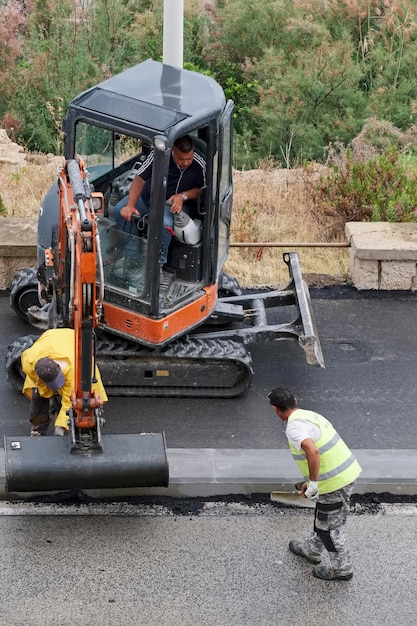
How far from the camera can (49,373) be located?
6879 mm

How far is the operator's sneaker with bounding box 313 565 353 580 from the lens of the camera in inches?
247

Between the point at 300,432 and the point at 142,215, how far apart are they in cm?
258

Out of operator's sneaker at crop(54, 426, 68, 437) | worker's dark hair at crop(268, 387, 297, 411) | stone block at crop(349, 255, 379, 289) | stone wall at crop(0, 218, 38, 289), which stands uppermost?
worker's dark hair at crop(268, 387, 297, 411)

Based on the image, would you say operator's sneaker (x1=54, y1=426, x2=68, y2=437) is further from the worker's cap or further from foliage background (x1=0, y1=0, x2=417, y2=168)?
foliage background (x1=0, y1=0, x2=417, y2=168)

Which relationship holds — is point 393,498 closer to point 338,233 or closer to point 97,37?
point 338,233

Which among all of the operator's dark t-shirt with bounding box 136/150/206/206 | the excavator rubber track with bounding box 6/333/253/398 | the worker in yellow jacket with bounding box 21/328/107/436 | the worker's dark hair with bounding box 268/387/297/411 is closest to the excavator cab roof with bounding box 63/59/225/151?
the operator's dark t-shirt with bounding box 136/150/206/206

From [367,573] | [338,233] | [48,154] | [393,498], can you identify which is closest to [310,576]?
[367,573]

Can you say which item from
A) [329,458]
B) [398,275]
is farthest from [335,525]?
[398,275]

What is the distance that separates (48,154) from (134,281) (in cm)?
743

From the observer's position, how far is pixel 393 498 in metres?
7.17

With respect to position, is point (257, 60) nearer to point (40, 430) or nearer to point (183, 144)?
point (183, 144)

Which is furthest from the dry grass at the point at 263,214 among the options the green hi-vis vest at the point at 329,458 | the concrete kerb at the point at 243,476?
the green hi-vis vest at the point at 329,458

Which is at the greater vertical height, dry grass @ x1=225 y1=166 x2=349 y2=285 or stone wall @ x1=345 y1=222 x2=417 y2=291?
stone wall @ x1=345 y1=222 x2=417 y2=291

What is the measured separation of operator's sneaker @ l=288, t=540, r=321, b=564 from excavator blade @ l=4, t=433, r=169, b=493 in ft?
3.05
